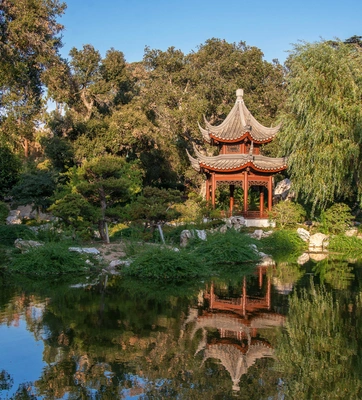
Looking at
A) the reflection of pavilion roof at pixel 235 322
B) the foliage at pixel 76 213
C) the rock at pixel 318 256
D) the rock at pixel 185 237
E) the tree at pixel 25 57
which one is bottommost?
the reflection of pavilion roof at pixel 235 322

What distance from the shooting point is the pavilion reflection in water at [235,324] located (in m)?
5.12

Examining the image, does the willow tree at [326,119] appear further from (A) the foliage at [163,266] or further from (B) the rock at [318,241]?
(A) the foliage at [163,266]

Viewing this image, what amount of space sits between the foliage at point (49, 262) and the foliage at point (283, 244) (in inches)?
250

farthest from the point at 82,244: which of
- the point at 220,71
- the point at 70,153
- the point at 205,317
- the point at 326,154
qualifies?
the point at 220,71

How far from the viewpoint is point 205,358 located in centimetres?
507

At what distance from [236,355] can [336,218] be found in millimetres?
12022

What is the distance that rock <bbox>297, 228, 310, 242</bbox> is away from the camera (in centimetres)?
1641

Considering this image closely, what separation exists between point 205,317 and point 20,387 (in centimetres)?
302

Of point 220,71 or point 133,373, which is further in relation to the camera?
point 220,71

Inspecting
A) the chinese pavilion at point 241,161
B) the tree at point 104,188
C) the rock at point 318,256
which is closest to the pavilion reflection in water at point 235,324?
the tree at point 104,188

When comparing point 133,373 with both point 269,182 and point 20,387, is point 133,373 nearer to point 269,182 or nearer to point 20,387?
point 20,387

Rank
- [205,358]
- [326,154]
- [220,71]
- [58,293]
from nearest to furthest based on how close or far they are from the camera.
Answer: [205,358], [58,293], [326,154], [220,71]

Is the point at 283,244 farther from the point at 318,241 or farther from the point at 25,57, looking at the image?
the point at 25,57

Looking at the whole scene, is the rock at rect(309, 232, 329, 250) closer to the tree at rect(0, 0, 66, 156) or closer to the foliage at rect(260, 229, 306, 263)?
the foliage at rect(260, 229, 306, 263)
